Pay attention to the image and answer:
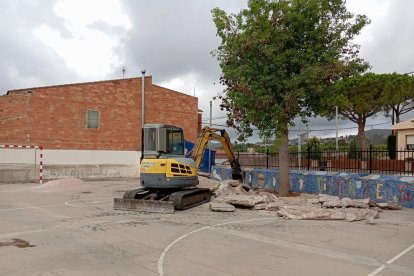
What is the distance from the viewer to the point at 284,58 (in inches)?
701

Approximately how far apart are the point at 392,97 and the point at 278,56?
100.0 feet

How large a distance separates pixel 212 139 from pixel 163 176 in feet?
13.9

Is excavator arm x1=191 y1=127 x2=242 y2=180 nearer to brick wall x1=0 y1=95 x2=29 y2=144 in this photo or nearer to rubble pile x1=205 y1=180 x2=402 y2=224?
rubble pile x1=205 y1=180 x2=402 y2=224

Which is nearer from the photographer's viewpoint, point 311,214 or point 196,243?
point 196,243

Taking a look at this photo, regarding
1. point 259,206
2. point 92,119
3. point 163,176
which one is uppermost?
point 92,119

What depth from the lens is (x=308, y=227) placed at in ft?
38.8

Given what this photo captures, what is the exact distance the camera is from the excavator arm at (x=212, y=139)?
17281 mm

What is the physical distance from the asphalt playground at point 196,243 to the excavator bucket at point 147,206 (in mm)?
385

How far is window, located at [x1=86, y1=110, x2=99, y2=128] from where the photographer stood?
102ft

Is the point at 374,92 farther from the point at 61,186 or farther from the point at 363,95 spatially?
the point at 61,186

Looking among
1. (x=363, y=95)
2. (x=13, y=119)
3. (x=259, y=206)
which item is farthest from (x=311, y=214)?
(x=363, y=95)

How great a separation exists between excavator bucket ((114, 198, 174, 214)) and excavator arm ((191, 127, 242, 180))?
308cm

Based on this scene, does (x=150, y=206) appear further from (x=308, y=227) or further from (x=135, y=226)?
(x=308, y=227)

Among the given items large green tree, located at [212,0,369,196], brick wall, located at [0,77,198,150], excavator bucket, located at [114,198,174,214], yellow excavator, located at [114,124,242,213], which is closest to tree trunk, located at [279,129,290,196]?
large green tree, located at [212,0,369,196]
